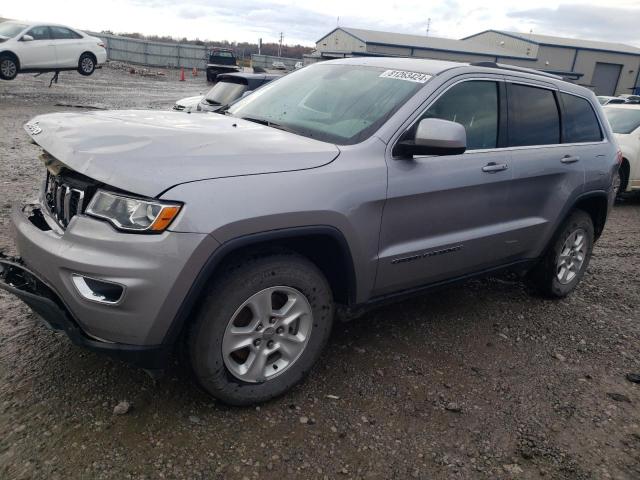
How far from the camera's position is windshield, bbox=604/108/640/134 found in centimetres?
882

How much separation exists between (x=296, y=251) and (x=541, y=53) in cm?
5062

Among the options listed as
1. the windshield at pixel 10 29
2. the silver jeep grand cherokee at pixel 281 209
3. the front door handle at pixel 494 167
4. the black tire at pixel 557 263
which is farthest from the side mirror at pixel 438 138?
the windshield at pixel 10 29

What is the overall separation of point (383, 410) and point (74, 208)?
1899 millimetres

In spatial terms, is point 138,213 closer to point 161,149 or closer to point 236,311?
point 161,149

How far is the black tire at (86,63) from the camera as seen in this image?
1795 cm

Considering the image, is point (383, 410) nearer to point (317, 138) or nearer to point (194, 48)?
point (317, 138)

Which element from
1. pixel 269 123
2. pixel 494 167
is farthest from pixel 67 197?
pixel 494 167

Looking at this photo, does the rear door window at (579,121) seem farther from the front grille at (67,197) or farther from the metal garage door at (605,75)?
the metal garage door at (605,75)

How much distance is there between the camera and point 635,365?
142 inches

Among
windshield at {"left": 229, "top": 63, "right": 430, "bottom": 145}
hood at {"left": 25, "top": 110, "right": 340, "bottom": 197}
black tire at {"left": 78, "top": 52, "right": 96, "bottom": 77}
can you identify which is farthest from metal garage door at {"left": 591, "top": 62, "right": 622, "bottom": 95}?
hood at {"left": 25, "top": 110, "right": 340, "bottom": 197}

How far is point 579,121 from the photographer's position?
4301mm

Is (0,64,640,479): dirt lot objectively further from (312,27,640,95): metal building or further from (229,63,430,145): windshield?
(312,27,640,95): metal building

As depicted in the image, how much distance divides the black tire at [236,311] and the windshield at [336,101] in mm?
822

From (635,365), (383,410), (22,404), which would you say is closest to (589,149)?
(635,365)
